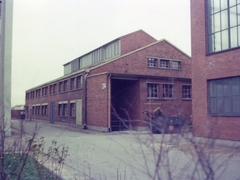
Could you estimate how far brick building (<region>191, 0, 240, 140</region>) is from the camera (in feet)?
43.7

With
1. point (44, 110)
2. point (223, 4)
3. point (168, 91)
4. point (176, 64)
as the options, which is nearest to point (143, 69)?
point (176, 64)

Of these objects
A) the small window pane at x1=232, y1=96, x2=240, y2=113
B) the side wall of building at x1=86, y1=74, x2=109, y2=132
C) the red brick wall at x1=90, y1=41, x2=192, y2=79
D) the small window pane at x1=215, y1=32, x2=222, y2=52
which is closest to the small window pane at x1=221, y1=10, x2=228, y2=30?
the small window pane at x1=215, y1=32, x2=222, y2=52

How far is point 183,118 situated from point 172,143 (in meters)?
0.37

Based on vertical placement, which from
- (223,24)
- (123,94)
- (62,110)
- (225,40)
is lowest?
(62,110)

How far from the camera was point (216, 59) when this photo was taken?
571 inches

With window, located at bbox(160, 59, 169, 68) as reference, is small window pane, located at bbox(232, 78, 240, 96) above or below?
below

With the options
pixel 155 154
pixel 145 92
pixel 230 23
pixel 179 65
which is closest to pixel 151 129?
pixel 155 154

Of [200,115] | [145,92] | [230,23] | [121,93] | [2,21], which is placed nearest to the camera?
[230,23]

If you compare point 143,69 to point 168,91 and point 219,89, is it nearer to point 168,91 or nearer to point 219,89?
point 219,89

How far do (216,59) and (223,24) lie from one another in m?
1.76

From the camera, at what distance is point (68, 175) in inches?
278

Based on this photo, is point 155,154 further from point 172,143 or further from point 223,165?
point 223,165

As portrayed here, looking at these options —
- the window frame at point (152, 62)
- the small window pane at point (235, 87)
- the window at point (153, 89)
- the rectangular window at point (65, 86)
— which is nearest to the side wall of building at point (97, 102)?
the window at point (153, 89)

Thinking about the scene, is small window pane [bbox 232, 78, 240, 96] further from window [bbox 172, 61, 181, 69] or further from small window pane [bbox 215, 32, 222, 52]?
window [bbox 172, 61, 181, 69]
